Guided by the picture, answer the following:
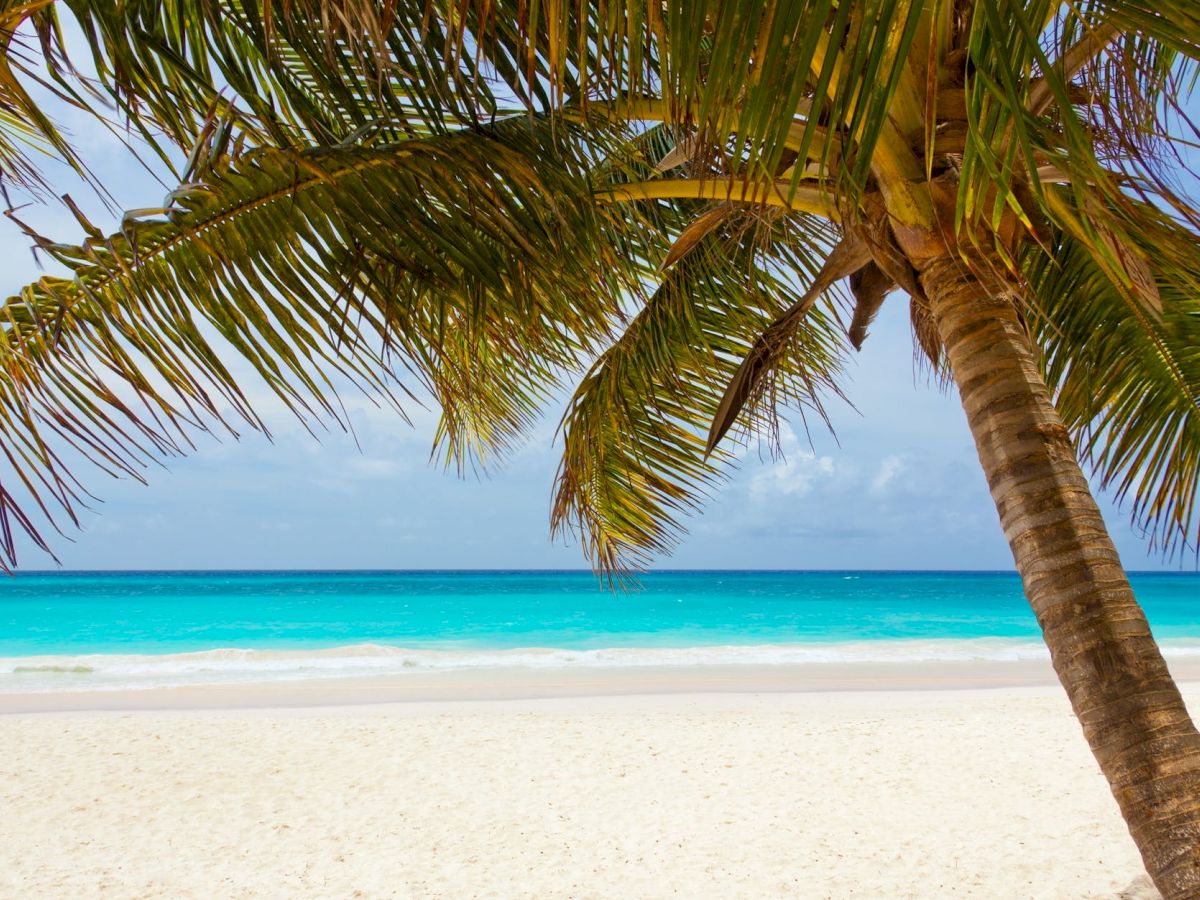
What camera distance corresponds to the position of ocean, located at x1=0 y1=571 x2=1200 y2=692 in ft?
43.4

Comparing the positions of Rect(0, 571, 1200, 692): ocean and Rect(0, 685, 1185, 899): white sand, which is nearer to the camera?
Rect(0, 685, 1185, 899): white sand

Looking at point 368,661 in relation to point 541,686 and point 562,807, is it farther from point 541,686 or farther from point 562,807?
point 562,807

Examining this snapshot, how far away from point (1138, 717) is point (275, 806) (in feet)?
16.1

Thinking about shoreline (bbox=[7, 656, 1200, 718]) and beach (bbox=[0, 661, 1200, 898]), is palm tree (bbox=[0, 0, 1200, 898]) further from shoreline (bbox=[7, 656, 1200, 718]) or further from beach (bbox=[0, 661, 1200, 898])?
shoreline (bbox=[7, 656, 1200, 718])

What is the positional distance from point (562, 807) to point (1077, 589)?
3.96 meters

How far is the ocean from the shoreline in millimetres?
711

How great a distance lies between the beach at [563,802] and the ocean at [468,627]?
135 centimetres

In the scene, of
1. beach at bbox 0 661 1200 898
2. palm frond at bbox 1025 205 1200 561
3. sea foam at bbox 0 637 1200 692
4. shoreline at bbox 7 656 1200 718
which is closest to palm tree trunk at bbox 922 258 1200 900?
palm frond at bbox 1025 205 1200 561

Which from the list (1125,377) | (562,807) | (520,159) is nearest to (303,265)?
(520,159)

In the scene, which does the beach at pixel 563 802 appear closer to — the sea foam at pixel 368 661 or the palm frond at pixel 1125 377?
the palm frond at pixel 1125 377

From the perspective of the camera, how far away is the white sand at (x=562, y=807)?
4004 millimetres

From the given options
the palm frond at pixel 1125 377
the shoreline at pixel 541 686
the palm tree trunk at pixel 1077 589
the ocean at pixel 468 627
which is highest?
the ocean at pixel 468 627

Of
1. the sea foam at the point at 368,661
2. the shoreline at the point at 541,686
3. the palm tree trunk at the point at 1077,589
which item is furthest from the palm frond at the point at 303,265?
the sea foam at the point at 368,661

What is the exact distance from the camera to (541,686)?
423 inches
